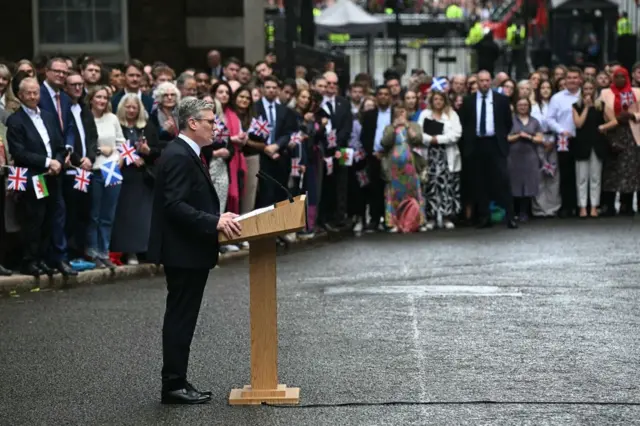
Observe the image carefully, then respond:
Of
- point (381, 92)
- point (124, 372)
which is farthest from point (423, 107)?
point (124, 372)

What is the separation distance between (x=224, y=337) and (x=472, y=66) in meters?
28.7

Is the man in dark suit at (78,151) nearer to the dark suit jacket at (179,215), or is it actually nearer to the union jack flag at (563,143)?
the dark suit jacket at (179,215)

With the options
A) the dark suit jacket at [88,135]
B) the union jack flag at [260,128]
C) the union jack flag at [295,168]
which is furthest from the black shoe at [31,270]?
the union jack flag at [295,168]

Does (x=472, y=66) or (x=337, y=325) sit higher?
(x=472, y=66)

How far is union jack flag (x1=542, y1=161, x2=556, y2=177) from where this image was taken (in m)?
22.9

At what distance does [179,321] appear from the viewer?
9344mm

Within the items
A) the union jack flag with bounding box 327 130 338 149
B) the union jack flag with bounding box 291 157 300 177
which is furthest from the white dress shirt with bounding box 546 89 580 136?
the union jack flag with bounding box 291 157 300 177

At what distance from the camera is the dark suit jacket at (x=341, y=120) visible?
70.1ft

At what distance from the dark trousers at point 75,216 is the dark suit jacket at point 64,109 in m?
0.41

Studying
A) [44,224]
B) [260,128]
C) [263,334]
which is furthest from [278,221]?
[260,128]

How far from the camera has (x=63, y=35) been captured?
25453 mm

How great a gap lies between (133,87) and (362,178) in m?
5.40

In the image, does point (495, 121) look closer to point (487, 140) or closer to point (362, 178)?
point (487, 140)

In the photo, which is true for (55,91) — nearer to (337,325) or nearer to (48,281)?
(48,281)
